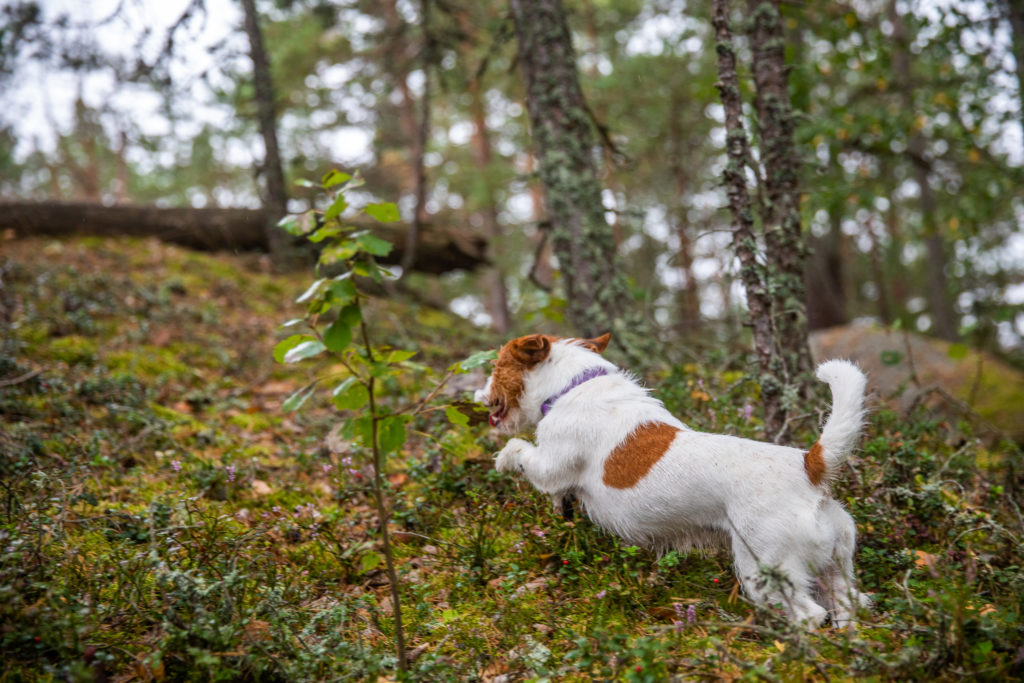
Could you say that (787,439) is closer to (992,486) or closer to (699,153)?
(992,486)

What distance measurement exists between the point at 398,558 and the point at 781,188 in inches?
167

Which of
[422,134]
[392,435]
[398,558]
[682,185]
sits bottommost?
[398,558]

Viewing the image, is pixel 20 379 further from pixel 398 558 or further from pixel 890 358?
pixel 890 358

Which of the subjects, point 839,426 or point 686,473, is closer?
point 839,426

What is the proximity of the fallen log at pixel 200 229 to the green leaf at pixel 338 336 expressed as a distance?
800 centimetres

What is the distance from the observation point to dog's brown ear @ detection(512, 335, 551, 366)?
151 inches

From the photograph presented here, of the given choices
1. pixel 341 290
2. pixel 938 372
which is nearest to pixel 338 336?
pixel 341 290

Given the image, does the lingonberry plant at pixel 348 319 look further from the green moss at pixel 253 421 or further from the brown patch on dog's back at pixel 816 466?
the green moss at pixel 253 421

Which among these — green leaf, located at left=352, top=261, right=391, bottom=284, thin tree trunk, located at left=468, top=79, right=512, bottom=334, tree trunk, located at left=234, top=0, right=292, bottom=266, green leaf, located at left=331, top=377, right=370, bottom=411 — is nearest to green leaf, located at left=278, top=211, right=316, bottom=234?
green leaf, located at left=352, top=261, right=391, bottom=284

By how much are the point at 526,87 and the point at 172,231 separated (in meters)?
7.33

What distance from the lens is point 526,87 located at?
6.62 meters

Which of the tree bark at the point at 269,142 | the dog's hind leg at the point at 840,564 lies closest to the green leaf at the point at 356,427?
the dog's hind leg at the point at 840,564

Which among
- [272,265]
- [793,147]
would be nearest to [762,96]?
[793,147]

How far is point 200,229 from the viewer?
424 inches
